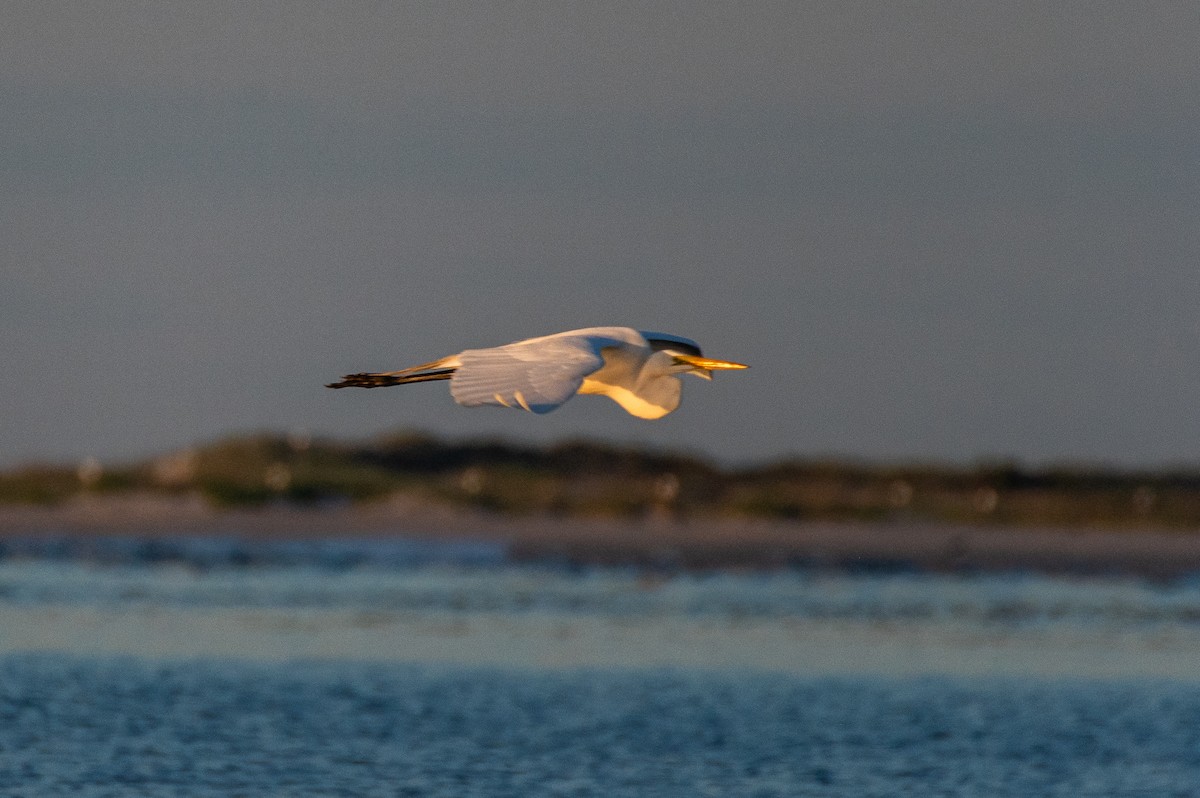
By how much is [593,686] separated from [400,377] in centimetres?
948

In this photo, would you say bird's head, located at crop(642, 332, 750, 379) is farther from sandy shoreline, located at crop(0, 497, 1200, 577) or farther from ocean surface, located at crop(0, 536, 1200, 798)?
sandy shoreline, located at crop(0, 497, 1200, 577)

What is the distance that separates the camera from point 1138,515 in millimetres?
43219

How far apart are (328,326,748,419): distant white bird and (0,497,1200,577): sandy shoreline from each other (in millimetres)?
22926

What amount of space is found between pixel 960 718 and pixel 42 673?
1027cm

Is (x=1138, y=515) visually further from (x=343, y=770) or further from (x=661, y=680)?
(x=343, y=770)

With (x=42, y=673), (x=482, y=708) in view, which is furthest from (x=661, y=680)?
(x=42, y=673)

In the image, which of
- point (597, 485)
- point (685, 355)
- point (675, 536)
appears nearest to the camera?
point (685, 355)

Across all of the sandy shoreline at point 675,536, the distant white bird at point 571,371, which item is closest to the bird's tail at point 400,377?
the distant white bird at point 571,371

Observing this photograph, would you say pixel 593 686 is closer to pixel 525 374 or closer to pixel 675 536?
pixel 525 374

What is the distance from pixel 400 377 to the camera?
11.9 meters

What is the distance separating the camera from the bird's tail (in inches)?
434

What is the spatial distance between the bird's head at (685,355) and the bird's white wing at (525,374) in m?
1.47

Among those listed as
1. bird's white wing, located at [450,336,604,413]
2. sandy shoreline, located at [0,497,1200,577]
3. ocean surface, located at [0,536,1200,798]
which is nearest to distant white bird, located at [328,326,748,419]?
bird's white wing, located at [450,336,604,413]

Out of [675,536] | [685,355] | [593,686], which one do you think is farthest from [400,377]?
[675,536]
